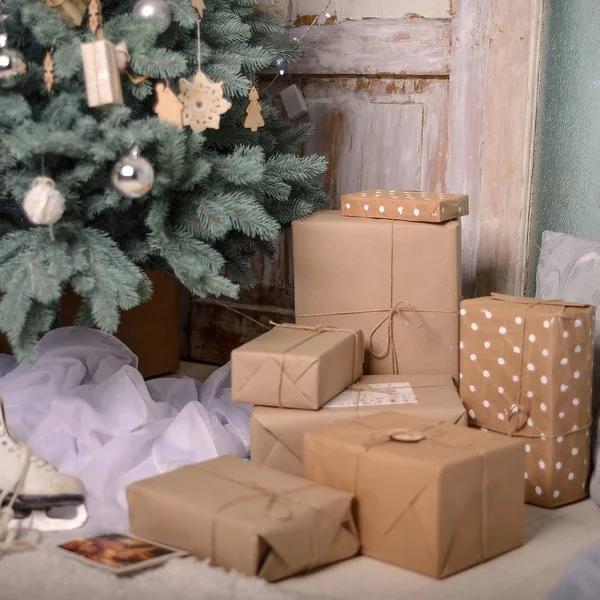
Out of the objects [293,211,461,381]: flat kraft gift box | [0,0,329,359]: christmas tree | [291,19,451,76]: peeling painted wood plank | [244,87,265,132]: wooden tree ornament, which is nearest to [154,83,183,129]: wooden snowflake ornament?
[0,0,329,359]: christmas tree

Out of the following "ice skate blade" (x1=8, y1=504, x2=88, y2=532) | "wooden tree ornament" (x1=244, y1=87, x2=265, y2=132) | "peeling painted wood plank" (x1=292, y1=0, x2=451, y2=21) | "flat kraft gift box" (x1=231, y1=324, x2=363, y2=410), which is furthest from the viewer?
"peeling painted wood plank" (x1=292, y1=0, x2=451, y2=21)

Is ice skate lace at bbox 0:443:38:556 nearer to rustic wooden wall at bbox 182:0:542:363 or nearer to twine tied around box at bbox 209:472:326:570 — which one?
twine tied around box at bbox 209:472:326:570

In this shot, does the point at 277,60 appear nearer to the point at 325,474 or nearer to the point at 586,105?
the point at 586,105

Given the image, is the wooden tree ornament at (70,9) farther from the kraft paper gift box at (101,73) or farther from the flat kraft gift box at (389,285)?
the flat kraft gift box at (389,285)

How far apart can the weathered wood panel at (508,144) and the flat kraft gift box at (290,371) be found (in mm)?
553

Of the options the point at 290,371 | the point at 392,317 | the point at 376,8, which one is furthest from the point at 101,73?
the point at 376,8

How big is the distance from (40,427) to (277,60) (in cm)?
100

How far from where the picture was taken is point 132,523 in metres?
1.52

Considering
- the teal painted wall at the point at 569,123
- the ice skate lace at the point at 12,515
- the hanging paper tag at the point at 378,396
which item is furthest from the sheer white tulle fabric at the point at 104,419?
the teal painted wall at the point at 569,123

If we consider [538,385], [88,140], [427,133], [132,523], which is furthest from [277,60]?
[132,523]

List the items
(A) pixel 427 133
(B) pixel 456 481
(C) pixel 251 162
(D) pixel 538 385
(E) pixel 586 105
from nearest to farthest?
(B) pixel 456 481 → (D) pixel 538 385 → (C) pixel 251 162 → (E) pixel 586 105 → (A) pixel 427 133

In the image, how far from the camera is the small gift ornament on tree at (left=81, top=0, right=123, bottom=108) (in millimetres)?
1678

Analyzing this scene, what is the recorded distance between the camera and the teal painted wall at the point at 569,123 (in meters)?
2.04

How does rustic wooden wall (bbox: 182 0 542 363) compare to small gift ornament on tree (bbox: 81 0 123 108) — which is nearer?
small gift ornament on tree (bbox: 81 0 123 108)
